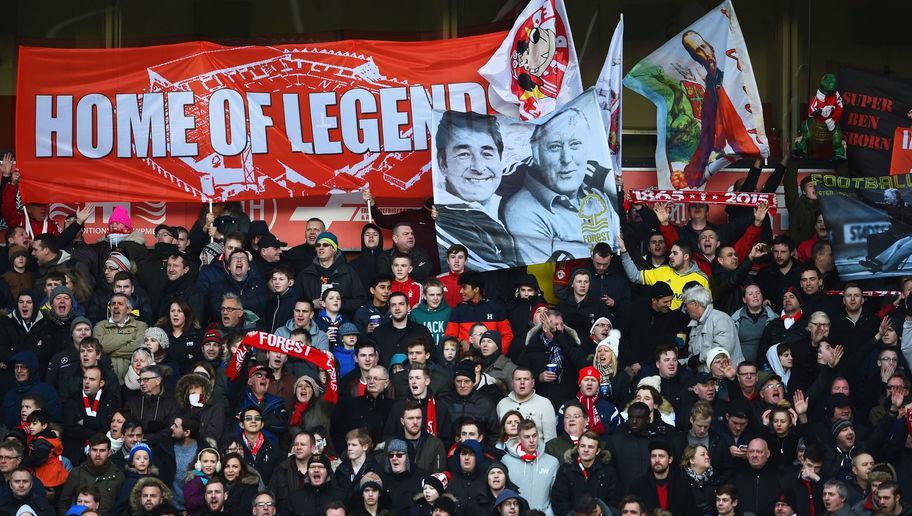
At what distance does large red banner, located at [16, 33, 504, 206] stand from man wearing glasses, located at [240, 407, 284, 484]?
4.49 metres

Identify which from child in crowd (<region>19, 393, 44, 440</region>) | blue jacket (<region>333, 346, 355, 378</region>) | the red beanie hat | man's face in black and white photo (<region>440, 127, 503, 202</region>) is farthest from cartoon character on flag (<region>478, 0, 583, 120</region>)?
child in crowd (<region>19, 393, 44, 440</region>)

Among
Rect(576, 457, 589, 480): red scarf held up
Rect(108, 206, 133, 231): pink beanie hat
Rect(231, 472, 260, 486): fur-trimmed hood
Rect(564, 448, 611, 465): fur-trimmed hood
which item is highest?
Rect(108, 206, 133, 231): pink beanie hat

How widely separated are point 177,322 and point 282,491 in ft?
8.27

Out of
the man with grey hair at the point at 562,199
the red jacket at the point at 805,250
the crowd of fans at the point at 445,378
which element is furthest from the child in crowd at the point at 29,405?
the red jacket at the point at 805,250

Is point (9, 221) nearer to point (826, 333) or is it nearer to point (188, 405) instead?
point (188, 405)

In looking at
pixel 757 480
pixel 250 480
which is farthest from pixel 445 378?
pixel 757 480

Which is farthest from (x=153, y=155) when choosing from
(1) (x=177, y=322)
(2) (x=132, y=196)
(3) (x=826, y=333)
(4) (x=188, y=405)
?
(3) (x=826, y=333)

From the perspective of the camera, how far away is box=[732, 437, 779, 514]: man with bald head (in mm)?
15758

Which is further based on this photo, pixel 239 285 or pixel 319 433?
pixel 239 285

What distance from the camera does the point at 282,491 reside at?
15.7 metres

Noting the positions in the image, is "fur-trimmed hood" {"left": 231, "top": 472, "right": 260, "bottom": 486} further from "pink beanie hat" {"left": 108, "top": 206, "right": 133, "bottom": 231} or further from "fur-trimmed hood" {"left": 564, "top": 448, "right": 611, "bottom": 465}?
"pink beanie hat" {"left": 108, "top": 206, "right": 133, "bottom": 231}

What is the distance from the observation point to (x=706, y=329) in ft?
57.8

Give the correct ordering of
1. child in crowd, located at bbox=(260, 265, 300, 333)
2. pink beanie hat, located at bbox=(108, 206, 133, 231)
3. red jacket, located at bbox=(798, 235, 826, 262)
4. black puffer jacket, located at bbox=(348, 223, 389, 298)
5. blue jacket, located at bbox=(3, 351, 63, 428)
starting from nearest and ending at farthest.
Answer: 1. blue jacket, located at bbox=(3, 351, 63, 428)
2. child in crowd, located at bbox=(260, 265, 300, 333)
3. black puffer jacket, located at bbox=(348, 223, 389, 298)
4. red jacket, located at bbox=(798, 235, 826, 262)
5. pink beanie hat, located at bbox=(108, 206, 133, 231)

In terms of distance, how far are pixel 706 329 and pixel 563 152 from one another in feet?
8.64
